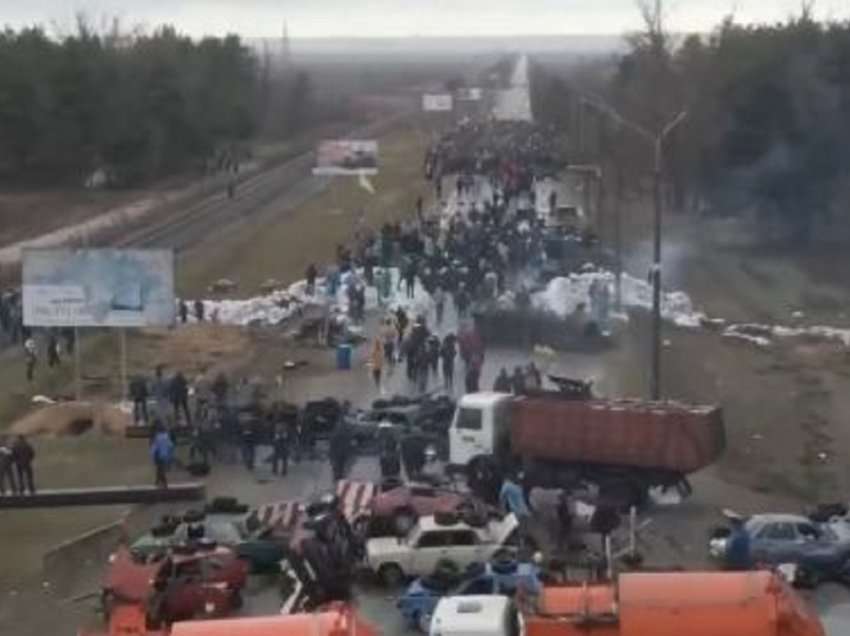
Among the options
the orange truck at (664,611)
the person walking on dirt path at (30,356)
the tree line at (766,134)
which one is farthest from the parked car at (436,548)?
the tree line at (766,134)

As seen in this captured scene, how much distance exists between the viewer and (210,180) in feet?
293

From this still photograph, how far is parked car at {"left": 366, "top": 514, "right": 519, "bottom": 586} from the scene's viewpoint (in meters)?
22.2

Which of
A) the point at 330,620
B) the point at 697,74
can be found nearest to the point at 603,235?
the point at 697,74

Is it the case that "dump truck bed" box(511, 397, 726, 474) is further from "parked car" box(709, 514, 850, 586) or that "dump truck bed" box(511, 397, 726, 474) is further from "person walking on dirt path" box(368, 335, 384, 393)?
"person walking on dirt path" box(368, 335, 384, 393)

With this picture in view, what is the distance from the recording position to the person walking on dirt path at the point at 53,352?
38.2 metres

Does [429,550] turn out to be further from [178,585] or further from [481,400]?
[481,400]

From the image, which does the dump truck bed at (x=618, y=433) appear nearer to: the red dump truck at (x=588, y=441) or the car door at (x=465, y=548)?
the red dump truck at (x=588, y=441)

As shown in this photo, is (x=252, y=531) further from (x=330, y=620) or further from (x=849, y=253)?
(x=849, y=253)

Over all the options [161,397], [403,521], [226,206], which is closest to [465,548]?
[403,521]

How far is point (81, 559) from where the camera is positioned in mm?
24359

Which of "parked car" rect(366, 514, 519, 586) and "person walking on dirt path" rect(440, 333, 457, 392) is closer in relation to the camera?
"parked car" rect(366, 514, 519, 586)

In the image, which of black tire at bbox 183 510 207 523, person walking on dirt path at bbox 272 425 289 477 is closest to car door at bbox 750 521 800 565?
black tire at bbox 183 510 207 523

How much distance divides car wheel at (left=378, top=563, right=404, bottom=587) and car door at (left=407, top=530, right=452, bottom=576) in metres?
0.17

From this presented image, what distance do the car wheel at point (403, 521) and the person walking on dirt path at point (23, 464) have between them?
655 cm
